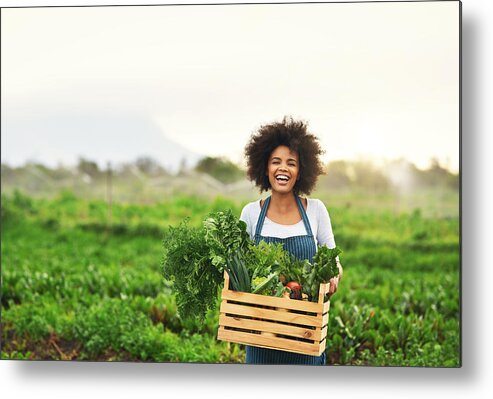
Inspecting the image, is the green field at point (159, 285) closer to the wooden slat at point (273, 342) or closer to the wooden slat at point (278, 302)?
the wooden slat at point (273, 342)

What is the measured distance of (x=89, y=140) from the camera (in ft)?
17.3

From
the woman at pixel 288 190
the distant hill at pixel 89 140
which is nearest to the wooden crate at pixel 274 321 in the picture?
the woman at pixel 288 190

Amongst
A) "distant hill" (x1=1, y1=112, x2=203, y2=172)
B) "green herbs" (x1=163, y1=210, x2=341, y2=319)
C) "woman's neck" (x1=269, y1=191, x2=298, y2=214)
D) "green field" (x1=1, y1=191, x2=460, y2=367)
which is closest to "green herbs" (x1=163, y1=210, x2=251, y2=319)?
"green herbs" (x1=163, y1=210, x2=341, y2=319)

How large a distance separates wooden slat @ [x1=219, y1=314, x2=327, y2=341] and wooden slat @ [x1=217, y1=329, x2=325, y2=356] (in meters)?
0.04

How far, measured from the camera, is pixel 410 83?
4.61 meters

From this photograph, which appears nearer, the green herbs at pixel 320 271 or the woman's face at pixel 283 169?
the green herbs at pixel 320 271

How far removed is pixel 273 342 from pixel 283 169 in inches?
30.9

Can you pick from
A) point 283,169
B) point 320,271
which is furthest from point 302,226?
point 320,271

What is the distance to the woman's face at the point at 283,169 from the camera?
143 inches

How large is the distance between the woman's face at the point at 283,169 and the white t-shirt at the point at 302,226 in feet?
0.41

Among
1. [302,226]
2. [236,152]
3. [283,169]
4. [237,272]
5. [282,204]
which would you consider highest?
[236,152]

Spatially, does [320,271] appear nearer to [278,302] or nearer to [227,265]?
[278,302]

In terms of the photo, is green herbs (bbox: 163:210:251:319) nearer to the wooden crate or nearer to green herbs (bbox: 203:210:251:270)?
green herbs (bbox: 203:210:251:270)

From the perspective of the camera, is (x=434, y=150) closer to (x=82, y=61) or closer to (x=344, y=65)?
(x=344, y=65)
